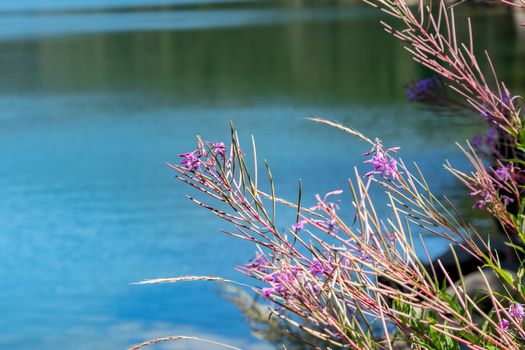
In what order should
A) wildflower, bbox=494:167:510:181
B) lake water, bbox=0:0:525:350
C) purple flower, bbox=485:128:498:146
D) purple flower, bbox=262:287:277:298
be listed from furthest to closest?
lake water, bbox=0:0:525:350, purple flower, bbox=485:128:498:146, wildflower, bbox=494:167:510:181, purple flower, bbox=262:287:277:298

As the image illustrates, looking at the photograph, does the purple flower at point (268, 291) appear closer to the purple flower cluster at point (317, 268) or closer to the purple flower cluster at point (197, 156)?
the purple flower cluster at point (317, 268)

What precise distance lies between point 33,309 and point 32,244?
112cm

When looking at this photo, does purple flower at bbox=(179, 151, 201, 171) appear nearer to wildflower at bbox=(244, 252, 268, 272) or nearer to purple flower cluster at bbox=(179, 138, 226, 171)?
purple flower cluster at bbox=(179, 138, 226, 171)

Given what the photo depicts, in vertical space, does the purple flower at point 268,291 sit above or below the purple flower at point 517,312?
above

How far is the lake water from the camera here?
490cm

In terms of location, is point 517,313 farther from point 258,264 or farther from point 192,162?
point 192,162

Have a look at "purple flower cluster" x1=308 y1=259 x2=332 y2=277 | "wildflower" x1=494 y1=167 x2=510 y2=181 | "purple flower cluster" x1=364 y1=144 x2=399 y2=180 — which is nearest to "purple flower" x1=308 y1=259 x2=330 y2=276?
"purple flower cluster" x1=308 y1=259 x2=332 y2=277

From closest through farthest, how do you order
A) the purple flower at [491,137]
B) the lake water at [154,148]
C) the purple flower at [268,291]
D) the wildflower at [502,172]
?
the purple flower at [268,291], the wildflower at [502,172], the purple flower at [491,137], the lake water at [154,148]

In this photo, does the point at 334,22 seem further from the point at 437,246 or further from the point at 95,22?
the point at 437,246

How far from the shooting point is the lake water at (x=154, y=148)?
4898 mm

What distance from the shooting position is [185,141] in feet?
29.9

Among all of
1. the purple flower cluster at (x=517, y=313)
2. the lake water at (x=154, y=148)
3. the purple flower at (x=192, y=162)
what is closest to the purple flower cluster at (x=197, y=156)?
the purple flower at (x=192, y=162)

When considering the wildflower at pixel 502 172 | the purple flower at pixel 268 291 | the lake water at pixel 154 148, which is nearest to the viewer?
the purple flower at pixel 268 291

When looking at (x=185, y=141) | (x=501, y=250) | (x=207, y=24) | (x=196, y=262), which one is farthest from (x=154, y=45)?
(x=501, y=250)
